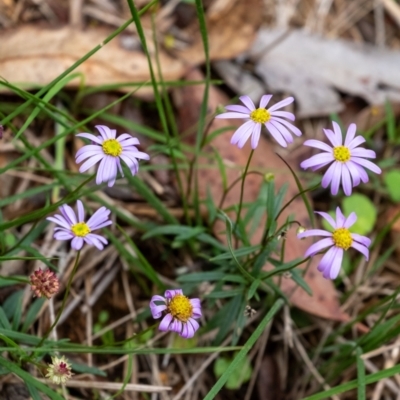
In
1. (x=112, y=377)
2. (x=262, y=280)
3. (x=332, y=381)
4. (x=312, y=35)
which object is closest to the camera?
(x=262, y=280)

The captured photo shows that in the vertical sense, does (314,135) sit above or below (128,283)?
above

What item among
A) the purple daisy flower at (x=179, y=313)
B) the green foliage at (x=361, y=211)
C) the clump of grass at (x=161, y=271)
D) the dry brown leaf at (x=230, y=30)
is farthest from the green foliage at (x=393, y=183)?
the purple daisy flower at (x=179, y=313)

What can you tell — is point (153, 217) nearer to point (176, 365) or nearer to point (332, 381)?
point (176, 365)

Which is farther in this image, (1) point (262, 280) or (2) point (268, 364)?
(2) point (268, 364)

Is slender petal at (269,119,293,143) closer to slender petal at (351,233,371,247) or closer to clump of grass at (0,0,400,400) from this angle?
clump of grass at (0,0,400,400)

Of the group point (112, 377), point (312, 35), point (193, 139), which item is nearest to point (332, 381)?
point (112, 377)

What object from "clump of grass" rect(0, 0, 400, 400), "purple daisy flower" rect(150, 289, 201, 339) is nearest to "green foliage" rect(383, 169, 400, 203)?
"clump of grass" rect(0, 0, 400, 400)

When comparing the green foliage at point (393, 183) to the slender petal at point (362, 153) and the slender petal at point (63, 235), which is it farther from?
the slender petal at point (63, 235)

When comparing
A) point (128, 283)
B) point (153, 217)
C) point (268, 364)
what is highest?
point (153, 217)
